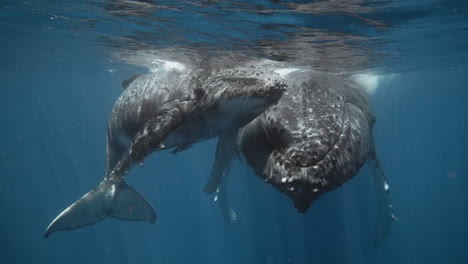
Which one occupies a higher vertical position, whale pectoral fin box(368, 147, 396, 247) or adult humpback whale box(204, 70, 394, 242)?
adult humpback whale box(204, 70, 394, 242)

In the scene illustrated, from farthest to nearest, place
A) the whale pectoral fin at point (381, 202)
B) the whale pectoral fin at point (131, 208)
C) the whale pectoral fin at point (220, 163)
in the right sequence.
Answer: the whale pectoral fin at point (220, 163) → the whale pectoral fin at point (381, 202) → the whale pectoral fin at point (131, 208)

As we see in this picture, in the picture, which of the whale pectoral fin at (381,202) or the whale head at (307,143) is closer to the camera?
the whale head at (307,143)

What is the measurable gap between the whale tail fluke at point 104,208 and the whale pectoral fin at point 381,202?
6.82 metres

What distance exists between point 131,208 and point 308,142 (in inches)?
230

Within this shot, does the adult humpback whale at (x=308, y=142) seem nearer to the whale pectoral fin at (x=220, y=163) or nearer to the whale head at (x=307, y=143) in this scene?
the whale head at (x=307, y=143)

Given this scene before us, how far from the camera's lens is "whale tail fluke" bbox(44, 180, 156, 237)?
768 centimetres

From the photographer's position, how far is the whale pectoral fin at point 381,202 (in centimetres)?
939

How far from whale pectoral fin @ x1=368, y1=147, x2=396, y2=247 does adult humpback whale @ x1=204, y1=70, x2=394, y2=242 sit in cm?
Result: 280

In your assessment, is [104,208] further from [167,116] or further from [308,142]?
[308,142]

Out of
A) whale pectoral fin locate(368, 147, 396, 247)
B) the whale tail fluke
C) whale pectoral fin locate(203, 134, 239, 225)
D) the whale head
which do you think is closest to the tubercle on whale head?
the whale head

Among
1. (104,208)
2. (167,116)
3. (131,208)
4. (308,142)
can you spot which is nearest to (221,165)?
(131,208)

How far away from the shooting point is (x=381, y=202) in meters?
10.5

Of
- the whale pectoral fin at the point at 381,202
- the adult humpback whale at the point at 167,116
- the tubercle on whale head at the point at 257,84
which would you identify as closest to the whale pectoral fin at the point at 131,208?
the adult humpback whale at the point at 167,116

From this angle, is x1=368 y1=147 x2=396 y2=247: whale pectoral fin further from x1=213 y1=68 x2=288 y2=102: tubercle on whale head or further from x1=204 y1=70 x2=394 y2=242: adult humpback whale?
x1=213 y1=68 x2=288 y2=102: tubercle on whale head
